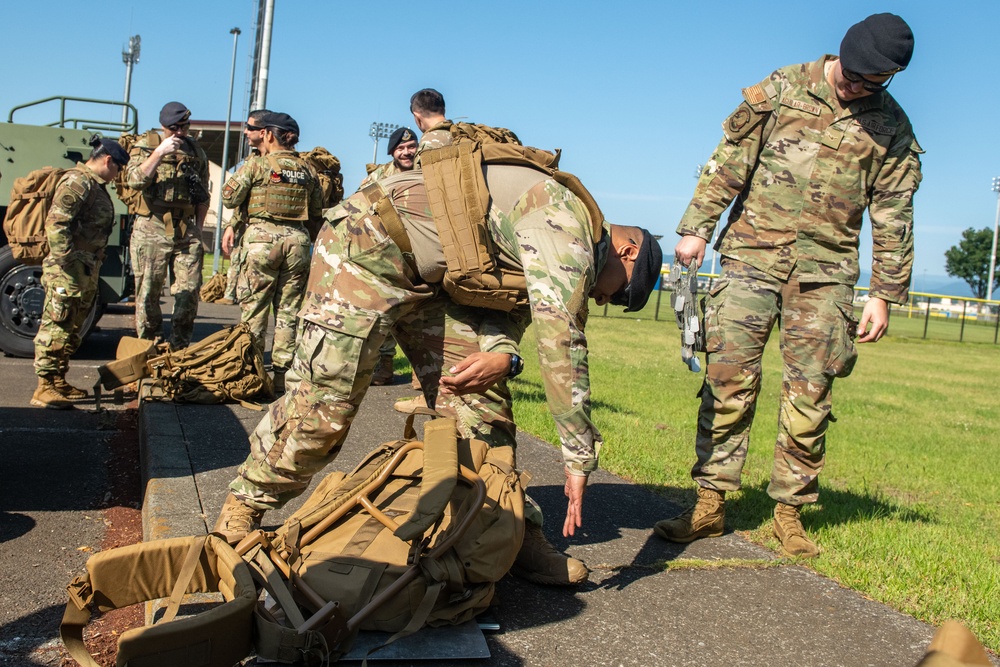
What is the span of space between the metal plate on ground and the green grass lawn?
170cm

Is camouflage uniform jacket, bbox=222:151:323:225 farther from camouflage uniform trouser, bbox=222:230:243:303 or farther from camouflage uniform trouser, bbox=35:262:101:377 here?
camouflage uniform trouser, bbox=35:262:101:377

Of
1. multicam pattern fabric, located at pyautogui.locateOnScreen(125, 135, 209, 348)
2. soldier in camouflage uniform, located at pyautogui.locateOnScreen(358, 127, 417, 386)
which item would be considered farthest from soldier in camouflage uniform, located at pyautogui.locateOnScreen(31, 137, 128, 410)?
soldier in camouflage uniform, located at pyautogui.locateOnScreen(358, 127, 417, 386)

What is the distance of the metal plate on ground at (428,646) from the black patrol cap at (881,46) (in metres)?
2.70

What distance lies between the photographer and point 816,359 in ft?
13.9

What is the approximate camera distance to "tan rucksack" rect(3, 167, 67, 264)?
7.04 meters

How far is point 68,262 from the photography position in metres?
6.88

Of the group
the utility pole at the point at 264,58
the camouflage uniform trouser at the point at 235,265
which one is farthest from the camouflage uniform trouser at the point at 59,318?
the utility pole at the point at 264,58

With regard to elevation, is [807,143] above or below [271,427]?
above

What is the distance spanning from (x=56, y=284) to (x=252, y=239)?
1430mm

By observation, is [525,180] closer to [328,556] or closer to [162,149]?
[328,556]

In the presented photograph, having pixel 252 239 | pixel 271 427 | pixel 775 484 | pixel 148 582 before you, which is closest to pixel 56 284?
pixel 252 239

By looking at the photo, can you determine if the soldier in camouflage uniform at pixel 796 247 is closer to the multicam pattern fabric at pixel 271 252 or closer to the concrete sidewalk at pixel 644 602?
the concrete sidewalk at pixel 644 602

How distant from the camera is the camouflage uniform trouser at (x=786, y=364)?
13.9 feet

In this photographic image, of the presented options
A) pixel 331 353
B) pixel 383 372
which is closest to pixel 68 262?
pixel 383 372
